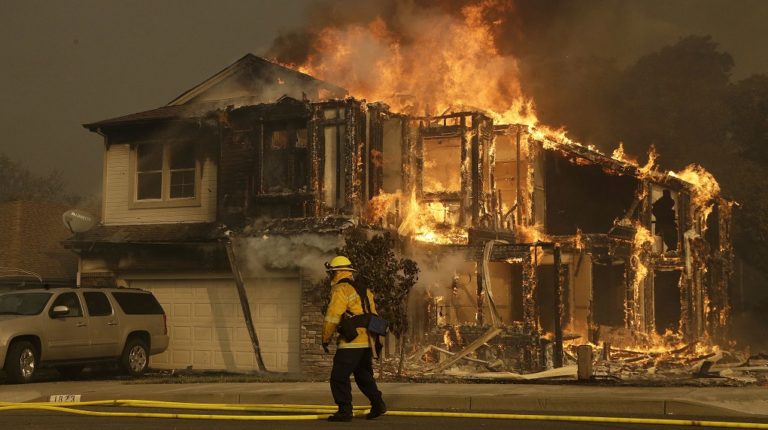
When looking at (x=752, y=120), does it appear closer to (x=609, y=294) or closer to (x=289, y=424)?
(x=609, y=294)

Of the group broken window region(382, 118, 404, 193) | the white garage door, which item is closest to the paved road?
the white garage door

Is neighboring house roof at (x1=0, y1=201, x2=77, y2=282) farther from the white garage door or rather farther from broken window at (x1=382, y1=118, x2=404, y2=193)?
broken window at (x1=382, y1=118, x2=404, y2=193)

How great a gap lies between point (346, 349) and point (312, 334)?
8243 millimetres

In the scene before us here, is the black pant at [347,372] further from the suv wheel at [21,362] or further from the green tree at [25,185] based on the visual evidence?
the green tree at [25,185]

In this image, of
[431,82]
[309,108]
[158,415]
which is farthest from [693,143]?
[158,415]

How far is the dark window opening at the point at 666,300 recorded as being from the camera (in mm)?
26406

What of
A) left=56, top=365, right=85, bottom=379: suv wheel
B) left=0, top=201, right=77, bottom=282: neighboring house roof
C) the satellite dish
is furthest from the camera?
left=0, top=201, right=77, bottom=282: neighboring house roof

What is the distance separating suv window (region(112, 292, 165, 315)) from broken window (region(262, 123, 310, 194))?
3.20 m

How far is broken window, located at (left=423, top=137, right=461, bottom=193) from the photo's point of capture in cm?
2025

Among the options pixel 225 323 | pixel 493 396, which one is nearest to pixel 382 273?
pixel 493 396

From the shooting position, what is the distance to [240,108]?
2031 centimetres

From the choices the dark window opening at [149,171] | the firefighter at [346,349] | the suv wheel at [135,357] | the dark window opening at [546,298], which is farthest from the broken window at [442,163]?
the firefighter at [346,349]

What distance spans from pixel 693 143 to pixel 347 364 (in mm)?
38345

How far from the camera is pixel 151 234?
68.3 ft
